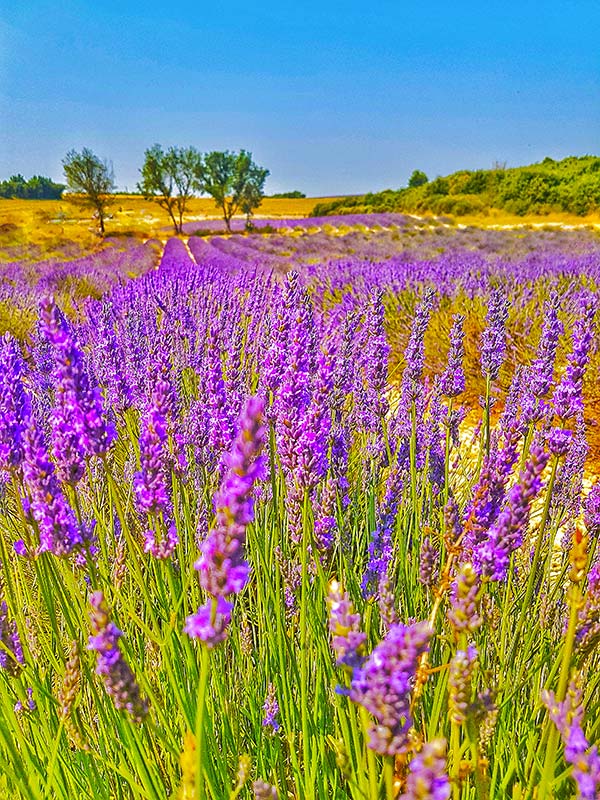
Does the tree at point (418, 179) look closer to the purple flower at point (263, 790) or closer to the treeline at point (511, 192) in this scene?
the treeline at point (511, 192)

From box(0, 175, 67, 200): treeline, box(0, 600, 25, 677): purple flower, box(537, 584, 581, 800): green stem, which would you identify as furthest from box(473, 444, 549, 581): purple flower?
box(0, 175, 67, 200): treeline

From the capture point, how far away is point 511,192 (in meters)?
32.6

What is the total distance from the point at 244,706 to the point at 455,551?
84cm

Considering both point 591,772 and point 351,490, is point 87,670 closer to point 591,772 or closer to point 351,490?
point 591,772

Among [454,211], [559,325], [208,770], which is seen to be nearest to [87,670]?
[208,770]

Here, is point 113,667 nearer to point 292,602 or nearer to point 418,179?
point 292,602

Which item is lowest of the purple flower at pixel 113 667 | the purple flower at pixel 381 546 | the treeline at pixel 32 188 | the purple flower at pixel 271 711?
the purple flower at pixel 271 711

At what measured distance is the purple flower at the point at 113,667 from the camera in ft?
2.31

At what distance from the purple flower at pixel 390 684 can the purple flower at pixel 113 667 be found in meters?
0.34

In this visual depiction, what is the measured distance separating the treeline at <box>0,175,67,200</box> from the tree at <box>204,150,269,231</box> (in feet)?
162

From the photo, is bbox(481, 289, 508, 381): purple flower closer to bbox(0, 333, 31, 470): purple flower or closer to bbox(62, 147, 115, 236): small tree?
bbox(0, 333, 31, 470): purple flower

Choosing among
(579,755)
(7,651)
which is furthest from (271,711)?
(579,755)

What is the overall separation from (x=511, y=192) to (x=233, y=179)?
1733 cm

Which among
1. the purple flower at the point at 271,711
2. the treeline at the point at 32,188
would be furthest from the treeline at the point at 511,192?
the treeline at the point at 32,188
